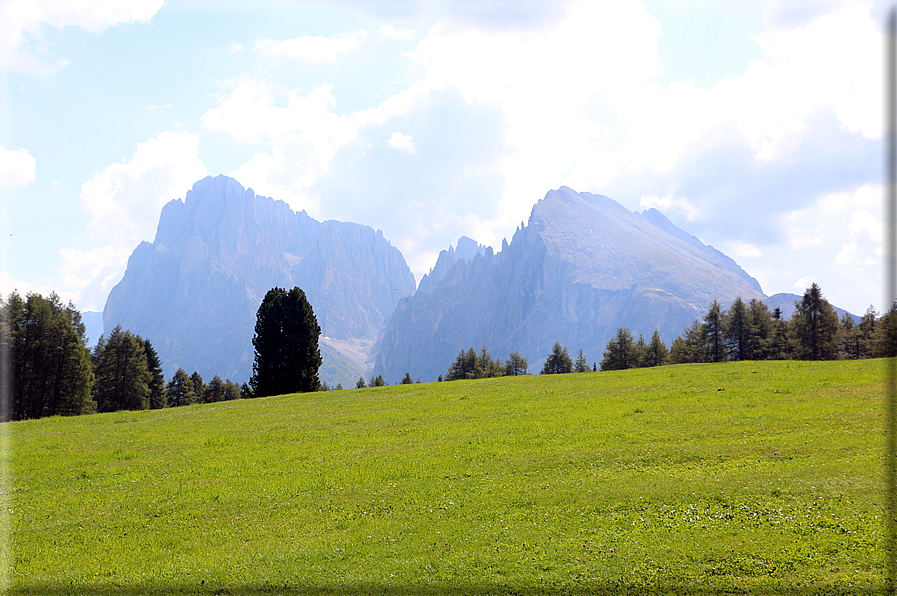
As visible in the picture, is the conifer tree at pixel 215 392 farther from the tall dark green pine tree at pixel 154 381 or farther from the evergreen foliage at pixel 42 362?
the evergreen foliage at pixel 42 362

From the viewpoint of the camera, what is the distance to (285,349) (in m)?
56.6

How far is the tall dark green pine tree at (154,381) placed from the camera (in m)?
79.8

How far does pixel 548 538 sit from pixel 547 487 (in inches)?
125

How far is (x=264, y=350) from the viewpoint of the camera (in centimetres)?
5584

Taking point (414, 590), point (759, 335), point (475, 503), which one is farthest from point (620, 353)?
point (414, 590)

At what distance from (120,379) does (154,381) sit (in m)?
13.0

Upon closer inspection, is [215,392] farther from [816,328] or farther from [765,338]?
[816,328]

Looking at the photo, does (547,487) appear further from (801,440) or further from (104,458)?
(104,458)

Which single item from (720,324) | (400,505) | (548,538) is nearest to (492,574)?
(548,538)

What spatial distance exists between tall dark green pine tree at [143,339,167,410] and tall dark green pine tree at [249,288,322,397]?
35.5 meters

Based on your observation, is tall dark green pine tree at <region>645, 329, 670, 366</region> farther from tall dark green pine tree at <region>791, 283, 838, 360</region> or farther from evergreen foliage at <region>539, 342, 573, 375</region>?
tall dark green pine tree at <region>791, 283, 838, 360</region>

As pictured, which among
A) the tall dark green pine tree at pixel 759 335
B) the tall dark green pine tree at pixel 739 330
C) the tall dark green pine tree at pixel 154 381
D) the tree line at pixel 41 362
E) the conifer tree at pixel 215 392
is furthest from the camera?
the conifer tree at pixel 215 392

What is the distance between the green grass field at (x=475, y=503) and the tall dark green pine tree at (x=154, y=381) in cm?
6323

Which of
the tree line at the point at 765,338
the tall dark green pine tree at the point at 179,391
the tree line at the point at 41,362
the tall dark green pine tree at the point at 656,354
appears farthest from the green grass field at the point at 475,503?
the tall dark green pine tree at the point at 179,391
